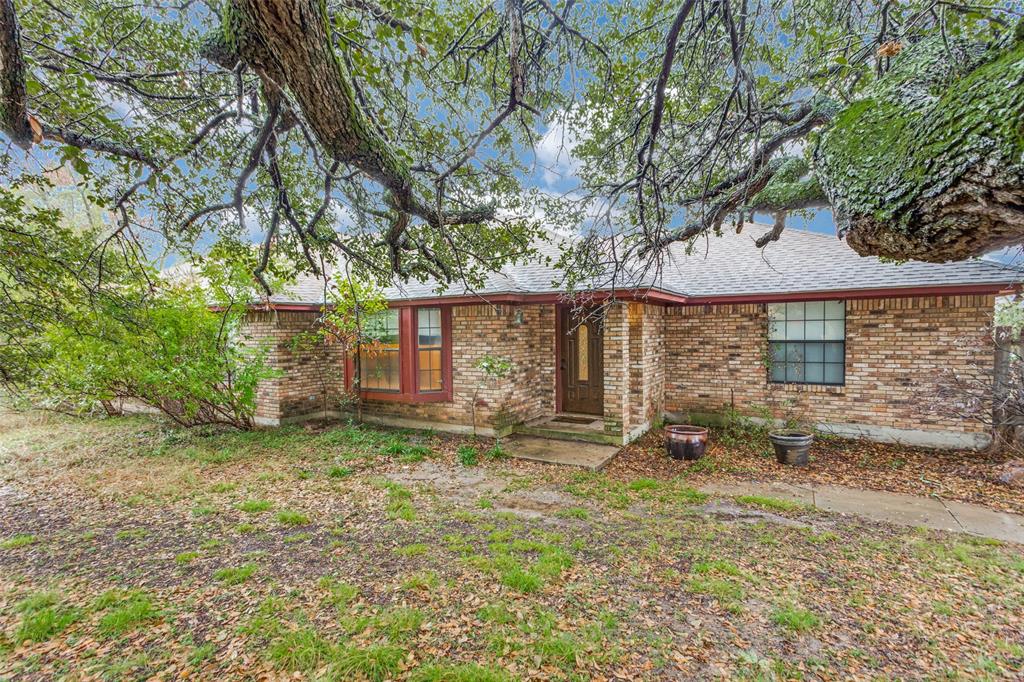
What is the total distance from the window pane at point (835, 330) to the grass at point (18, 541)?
11082 mm

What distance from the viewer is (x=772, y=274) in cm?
875

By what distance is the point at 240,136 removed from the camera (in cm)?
496

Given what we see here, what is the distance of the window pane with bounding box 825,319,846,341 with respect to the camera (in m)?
7.99

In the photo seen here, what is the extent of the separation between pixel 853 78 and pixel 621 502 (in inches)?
186

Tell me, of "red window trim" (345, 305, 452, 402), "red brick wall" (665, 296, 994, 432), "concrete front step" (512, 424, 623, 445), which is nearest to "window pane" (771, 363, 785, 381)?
"red brick wall" (665, 296, 994, 432)

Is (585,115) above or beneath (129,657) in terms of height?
above

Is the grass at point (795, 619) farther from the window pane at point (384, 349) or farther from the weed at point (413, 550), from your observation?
the window pane at point (384, 349)

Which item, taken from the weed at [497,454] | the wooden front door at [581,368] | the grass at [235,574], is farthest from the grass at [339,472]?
the wooden front door at [581,368]

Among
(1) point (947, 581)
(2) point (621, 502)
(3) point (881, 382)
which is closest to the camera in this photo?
(1) point (947, 581)

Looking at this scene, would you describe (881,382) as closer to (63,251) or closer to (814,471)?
(814,471)

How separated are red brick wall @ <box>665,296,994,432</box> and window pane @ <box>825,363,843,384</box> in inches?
5.4

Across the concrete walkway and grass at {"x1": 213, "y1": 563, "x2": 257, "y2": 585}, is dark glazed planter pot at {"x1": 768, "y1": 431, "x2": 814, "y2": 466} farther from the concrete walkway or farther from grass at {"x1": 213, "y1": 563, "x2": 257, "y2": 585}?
grass at {"x1": 213, "y1": 563, "x2": 257, "y2": 585}

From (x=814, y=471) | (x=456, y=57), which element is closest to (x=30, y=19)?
(x=456, y=57)

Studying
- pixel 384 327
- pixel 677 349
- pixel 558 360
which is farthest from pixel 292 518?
pixel 677 349
